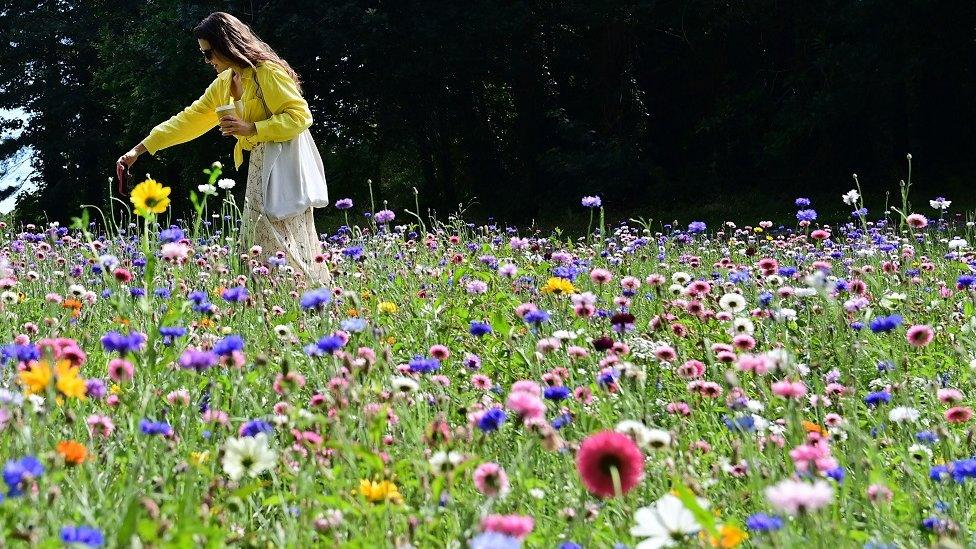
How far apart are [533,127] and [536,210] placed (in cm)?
156

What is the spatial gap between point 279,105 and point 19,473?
Answer: 12.6 ft

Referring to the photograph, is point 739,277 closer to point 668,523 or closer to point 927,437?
point 927,437

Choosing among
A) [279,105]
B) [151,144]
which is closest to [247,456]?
[279,105]

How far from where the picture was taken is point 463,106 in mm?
18406

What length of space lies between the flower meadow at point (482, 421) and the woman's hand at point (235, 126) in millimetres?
897

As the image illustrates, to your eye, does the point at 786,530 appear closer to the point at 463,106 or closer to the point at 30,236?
the point at 30,236

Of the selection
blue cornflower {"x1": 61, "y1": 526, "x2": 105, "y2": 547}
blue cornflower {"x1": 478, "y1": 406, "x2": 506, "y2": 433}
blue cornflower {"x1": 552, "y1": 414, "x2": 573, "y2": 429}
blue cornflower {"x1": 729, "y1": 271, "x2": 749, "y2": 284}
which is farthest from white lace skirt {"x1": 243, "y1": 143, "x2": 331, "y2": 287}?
blue cornflower {"x1": 61, "y1": 526, "x2": 105, "y2": 547}

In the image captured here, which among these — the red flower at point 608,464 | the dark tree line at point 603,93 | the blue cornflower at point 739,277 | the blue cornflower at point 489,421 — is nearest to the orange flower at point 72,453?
the blue cornflower at point 489,421

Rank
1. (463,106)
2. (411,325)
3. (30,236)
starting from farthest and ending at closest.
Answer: (463,106) < (30,236) < (411,325)

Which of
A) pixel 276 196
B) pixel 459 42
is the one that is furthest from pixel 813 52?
pixel 276 196

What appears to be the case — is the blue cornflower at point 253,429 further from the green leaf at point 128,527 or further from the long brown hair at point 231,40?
the long brown hair at point 231,40

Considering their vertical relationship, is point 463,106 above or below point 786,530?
above

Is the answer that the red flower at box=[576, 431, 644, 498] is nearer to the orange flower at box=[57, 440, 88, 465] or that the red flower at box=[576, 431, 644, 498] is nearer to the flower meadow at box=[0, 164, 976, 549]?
the flower meadow at box=[0, 164, 976, 549]

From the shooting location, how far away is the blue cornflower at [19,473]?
55.0 inches
